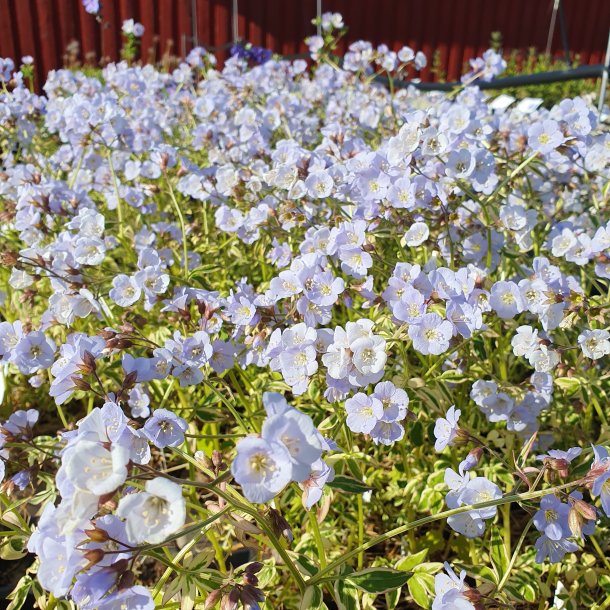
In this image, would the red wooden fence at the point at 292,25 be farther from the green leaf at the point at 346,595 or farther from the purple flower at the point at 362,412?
the green leaf at the point at 346,595

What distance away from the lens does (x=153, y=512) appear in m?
0.94

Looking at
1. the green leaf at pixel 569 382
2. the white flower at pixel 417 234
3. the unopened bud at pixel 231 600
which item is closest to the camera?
the unopened bud at pixel 231 600

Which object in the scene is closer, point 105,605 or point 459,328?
point 105,605

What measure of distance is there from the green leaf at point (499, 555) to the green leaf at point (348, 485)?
0.38 m

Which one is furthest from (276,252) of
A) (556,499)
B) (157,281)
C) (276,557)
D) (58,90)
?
(58,90)

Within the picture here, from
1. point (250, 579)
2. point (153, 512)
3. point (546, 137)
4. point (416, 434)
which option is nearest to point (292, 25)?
point (546, 137)

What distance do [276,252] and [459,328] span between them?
0.79 m

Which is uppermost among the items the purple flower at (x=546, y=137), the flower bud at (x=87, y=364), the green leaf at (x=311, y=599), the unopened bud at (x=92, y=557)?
the purple flower at (x=546, y=137)

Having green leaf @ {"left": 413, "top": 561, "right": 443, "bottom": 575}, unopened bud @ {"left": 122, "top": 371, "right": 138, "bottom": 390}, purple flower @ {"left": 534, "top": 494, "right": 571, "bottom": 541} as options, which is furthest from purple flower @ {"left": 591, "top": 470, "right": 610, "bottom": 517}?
unopened bud @ {"left": 122, "top": 371, "right": 138, "bottom": 390}

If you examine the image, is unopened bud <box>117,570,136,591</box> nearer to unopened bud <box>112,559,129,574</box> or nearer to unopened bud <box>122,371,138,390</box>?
unopened bud <box>112,559,129,574</box>

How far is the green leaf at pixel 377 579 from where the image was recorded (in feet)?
4.22

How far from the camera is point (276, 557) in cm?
186

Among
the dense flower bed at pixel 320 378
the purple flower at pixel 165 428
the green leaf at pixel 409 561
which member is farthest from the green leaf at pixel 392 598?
the purple flower at pixel 165 428

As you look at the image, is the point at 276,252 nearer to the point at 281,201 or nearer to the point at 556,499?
the point at 281,201
